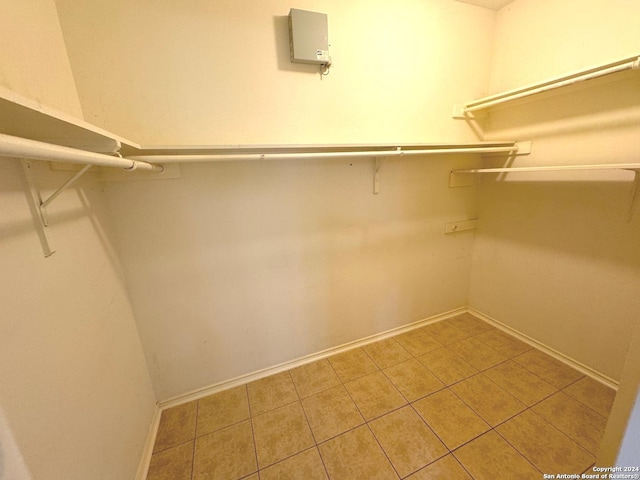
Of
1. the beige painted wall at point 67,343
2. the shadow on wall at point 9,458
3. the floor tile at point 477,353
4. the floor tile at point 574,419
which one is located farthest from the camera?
the floor tile at point 477,353

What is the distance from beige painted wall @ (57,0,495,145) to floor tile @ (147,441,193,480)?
5.39ft

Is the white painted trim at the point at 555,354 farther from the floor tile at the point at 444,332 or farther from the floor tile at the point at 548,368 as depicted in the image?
the floor tile at the point at 444,332

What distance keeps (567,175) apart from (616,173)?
8.5 inches

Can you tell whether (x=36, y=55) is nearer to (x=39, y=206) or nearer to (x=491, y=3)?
(x=39, y=206)

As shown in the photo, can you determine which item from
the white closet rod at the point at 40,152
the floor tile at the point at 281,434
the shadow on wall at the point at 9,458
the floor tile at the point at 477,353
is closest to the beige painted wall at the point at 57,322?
the shadow on wall at the point at 9,458

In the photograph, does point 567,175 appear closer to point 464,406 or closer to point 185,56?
point 464,406

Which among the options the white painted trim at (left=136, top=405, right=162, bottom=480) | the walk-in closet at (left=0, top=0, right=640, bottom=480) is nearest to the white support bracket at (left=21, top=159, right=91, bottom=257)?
the walk-in closet at (left=0, top=0, right=640, bottom=480)

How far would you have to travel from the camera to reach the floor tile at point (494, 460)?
1157 millimetres

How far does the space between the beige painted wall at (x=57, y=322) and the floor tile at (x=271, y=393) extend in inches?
23.6

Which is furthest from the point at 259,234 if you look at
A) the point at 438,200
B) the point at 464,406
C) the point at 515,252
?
the point at 515,252

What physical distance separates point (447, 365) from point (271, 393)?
50.2 inches

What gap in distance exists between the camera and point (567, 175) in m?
1.62

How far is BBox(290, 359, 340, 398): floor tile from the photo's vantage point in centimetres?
168

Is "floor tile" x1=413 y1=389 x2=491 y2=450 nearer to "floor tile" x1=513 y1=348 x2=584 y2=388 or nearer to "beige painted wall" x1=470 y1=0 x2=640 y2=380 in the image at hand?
"floor tile" x1=513 y1=348 x2=584 y2=388
